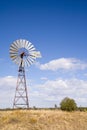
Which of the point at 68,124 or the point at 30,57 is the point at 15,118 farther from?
the point at 30,57

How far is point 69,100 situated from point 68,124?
13.7m

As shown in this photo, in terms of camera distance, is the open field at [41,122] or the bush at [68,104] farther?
the bush at [68,104]

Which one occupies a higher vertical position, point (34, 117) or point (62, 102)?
point (62, 102)

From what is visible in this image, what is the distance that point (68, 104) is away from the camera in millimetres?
41562

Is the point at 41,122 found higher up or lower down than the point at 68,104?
lower down

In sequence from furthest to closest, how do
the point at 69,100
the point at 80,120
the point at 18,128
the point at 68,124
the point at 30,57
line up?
1. the point at 30,57
2. the point at 69,100
3. the point at 80,120
4. the point at 68,124
5. the point at 18,128

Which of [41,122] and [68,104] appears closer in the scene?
[41,122]

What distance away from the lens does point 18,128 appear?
81.6ft

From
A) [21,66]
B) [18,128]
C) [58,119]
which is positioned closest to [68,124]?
[58,119]

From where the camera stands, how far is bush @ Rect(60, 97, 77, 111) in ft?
135

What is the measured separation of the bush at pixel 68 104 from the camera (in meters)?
41.1

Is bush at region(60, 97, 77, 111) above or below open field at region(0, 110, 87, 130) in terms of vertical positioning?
above

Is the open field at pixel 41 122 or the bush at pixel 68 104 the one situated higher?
the bush at pixel 68 104

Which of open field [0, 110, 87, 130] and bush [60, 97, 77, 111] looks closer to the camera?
open field [0, 110, 87, 130]
